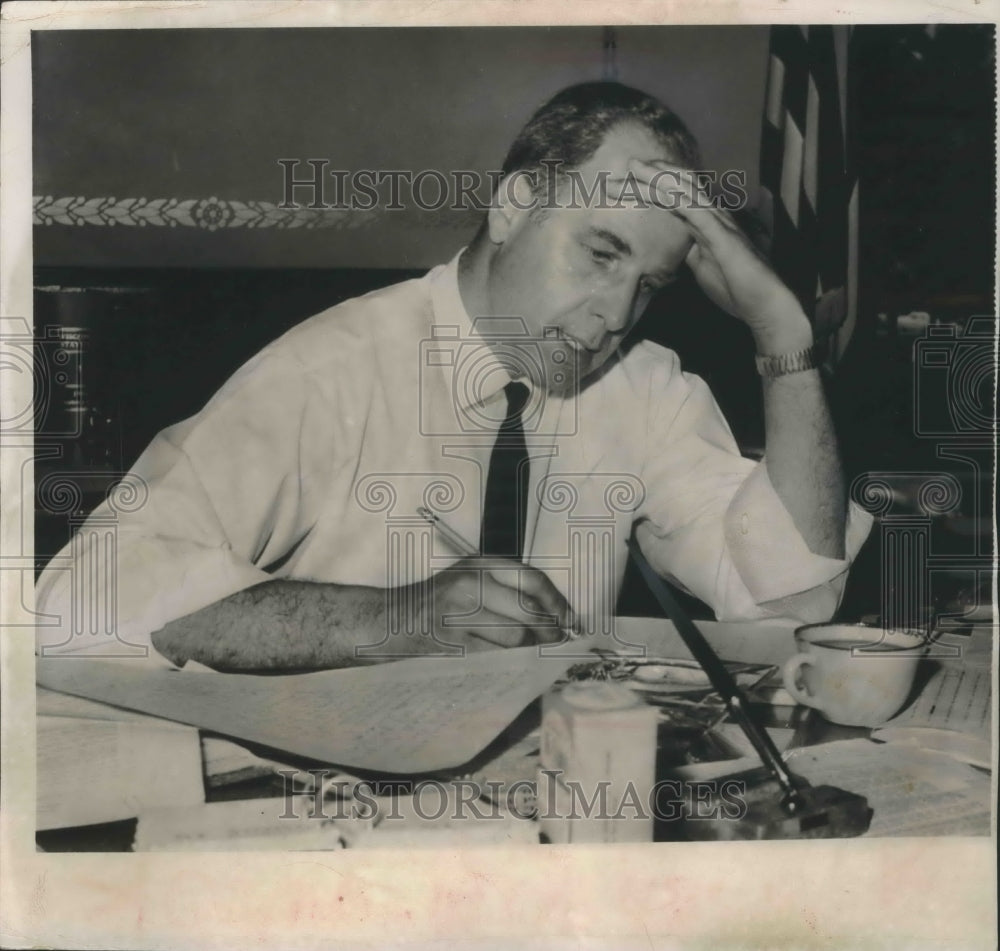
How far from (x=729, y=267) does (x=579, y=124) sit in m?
0.28

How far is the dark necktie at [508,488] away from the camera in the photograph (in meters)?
1.47

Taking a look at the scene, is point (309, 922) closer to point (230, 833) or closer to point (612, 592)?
point (230, 833)

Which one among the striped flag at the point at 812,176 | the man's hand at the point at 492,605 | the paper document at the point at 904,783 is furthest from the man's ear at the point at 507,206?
the paper document at the point at 904,783

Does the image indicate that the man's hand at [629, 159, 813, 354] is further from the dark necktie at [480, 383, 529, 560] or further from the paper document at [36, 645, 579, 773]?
the paper document at [36, 645, 579, 773]

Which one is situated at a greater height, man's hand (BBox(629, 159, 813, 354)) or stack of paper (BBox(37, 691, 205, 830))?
man's hand (BBox(629, 159, 813, 354))

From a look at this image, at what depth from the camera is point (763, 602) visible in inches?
59.4

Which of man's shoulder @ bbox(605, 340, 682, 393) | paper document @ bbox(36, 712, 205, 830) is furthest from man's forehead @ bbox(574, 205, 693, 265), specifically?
paper document @ bbox(36, 712, 205, 830)

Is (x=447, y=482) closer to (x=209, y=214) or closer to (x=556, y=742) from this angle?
(x=556, y=742)

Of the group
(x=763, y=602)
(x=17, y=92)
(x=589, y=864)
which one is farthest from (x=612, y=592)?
(x=17, y=92)

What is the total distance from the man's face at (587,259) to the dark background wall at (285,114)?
0.07 metres

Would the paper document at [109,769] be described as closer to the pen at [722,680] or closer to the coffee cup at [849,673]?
the pen at [722,680]

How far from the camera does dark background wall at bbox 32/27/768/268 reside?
145 centimetres

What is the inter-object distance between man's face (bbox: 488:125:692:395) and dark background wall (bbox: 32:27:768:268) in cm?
7

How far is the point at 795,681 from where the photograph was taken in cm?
150
